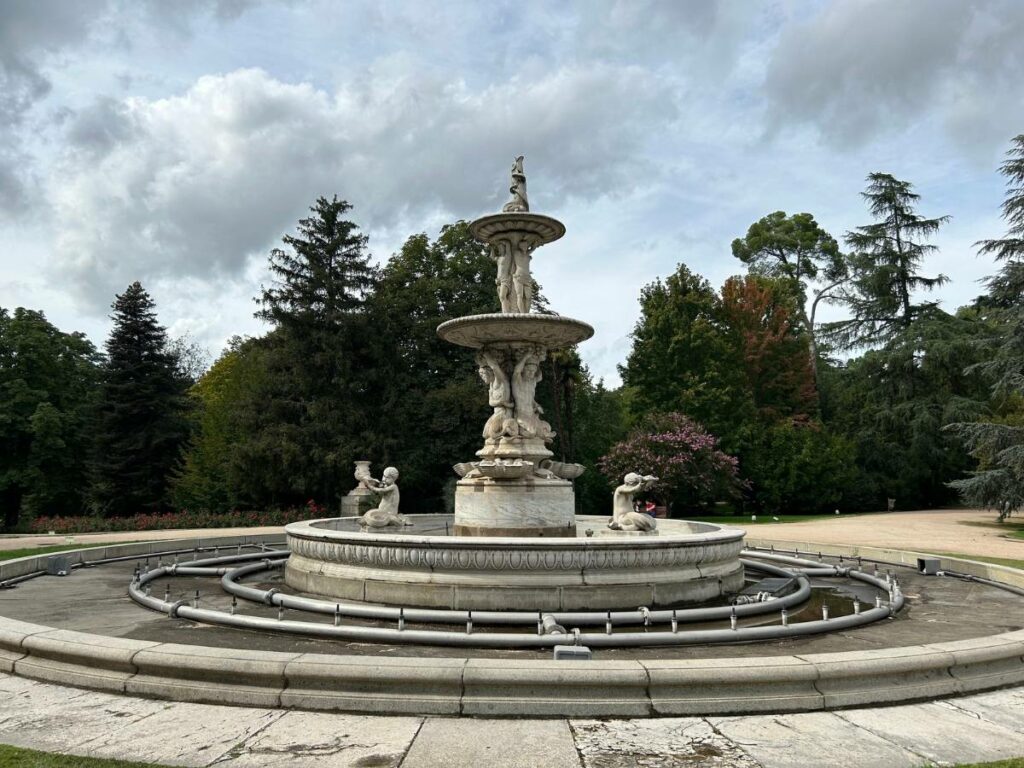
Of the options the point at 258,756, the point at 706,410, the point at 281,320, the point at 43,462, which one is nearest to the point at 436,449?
the point at 281,320

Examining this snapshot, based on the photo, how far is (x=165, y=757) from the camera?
14.7 ft

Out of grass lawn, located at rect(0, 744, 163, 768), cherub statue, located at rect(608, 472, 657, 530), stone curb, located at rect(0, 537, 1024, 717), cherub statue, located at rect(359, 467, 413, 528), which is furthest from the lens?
cherub statue, located at rect(359, 467, 413, 528)

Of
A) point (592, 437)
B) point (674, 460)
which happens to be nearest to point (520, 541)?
point (674, 460)

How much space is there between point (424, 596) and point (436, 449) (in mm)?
24367

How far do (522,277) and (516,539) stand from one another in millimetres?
6741

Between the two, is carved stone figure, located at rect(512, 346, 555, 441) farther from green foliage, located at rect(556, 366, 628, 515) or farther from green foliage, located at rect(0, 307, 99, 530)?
green foliage, located at rect(0, 307, 99, 530)

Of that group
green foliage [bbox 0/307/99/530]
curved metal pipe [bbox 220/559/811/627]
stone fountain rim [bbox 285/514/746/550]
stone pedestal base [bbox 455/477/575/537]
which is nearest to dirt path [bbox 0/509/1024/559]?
stone pedestal base [bbox 455/477/575/537]

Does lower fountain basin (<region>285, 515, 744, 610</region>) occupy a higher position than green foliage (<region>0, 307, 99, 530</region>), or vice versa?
green foliage (<region>0, 307, 99, 530</region>)

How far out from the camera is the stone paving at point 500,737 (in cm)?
451

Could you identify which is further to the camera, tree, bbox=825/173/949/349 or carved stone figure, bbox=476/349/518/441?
tree, bbox=825/173/949/349

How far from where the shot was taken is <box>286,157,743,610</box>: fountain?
905 centimetres

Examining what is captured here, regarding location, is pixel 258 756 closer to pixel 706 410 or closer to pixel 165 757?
pixel 165 757

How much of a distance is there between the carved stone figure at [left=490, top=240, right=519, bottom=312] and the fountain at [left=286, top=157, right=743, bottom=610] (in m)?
0.02

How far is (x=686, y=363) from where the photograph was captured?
128 feet
